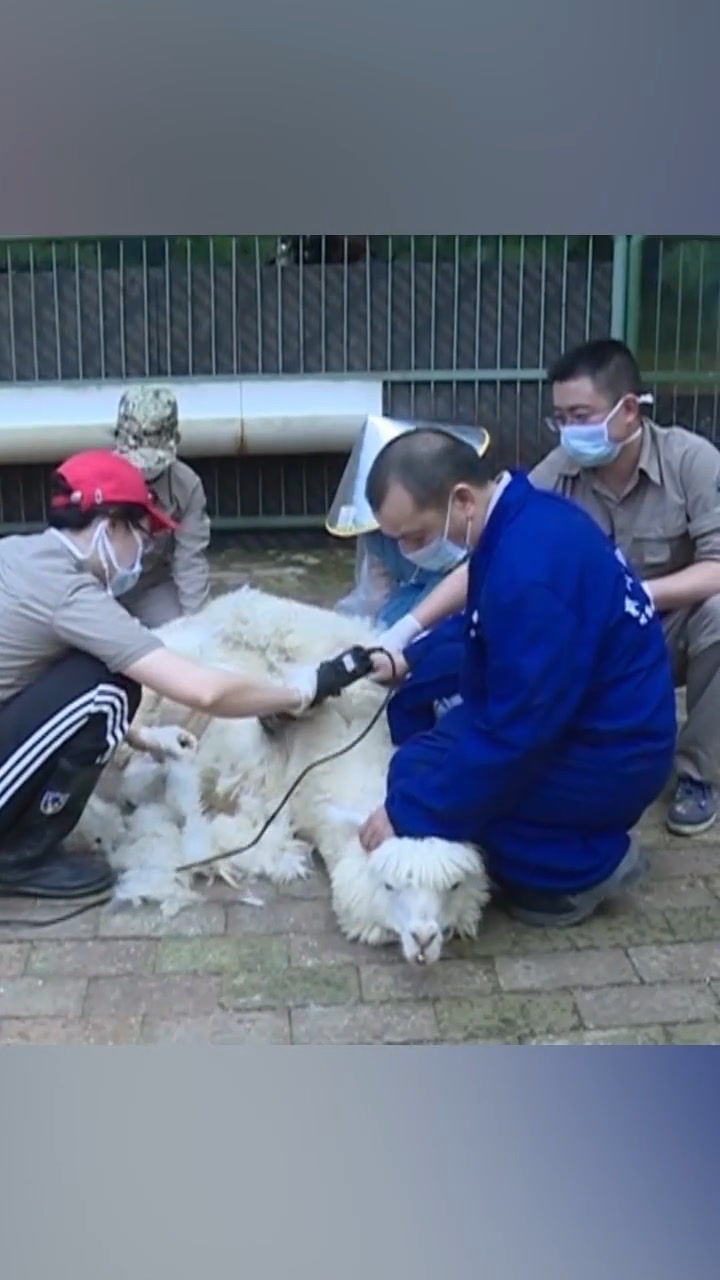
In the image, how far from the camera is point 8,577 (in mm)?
3209

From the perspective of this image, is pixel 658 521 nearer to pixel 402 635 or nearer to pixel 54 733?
pixel 402 635

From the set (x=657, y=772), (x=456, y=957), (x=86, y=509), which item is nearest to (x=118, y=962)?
(x=456, y=957)

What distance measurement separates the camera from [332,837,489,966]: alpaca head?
2.97 meters

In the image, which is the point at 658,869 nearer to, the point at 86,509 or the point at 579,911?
the point at 579,911

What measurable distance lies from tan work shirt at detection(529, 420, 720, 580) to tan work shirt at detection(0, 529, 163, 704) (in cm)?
143

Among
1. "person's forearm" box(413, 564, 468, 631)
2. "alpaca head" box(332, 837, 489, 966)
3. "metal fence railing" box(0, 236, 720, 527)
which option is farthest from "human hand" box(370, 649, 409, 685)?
"metal fence railing" box(0, 236, 720, 527)

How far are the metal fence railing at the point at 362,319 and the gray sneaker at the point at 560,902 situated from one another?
13.6 feet

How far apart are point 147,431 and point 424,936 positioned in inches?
90.1

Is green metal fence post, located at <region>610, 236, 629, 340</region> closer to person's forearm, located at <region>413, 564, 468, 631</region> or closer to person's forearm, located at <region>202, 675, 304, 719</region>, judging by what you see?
person's forearm, located at <region>413, 564, 468, 631</region>

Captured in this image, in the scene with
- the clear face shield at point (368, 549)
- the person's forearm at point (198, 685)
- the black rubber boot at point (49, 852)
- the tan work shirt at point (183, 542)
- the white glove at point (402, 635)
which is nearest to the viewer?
the person's forearm at point (198, 685)

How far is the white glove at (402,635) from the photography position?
3764 millimetres

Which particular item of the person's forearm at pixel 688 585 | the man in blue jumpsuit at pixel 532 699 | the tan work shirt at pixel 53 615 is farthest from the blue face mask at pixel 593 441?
the tan work shirt at pixel 53 615

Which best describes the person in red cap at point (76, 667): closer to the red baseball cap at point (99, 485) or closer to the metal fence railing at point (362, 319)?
the red baseball cap at point (99, 485)

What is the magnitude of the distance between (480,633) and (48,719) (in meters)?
1.05
